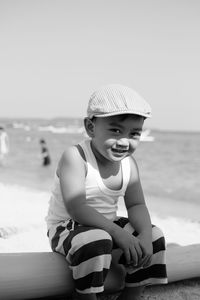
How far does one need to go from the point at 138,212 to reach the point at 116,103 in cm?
65

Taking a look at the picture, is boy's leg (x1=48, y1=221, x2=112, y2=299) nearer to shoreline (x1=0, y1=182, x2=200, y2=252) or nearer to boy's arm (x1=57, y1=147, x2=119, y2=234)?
boy's arm (x1=57, y1=147, x2=119, y2=234)

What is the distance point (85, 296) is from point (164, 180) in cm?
1161

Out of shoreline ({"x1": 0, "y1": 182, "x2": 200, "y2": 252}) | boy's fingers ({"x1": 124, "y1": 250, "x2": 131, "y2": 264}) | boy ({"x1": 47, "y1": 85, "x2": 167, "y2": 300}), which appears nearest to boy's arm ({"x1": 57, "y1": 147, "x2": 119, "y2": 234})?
boy ({"x1": 47, "y1": 85, "x2": 167, "y2": 300})

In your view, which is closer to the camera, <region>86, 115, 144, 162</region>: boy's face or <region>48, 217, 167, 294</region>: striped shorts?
<region>48, 217, 167, 294</region>: striped shorts

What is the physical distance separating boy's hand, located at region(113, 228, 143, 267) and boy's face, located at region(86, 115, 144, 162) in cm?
39

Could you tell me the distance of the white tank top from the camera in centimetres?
238

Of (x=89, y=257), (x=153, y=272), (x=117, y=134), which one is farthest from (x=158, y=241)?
(x=117, y=134)

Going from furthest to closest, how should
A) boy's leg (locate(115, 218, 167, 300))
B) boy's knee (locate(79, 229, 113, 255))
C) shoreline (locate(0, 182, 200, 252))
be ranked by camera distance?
shoreline (locate(0, 182, 200, 252)) → boy's leg (locate(115, 218, 167, 300)) → boy's knee (locate(79, 229, 113, 255))

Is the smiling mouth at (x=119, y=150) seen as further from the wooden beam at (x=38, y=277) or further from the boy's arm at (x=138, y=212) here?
the wooden beam at (x=38, y=277)

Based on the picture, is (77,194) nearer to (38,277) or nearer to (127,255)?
(127,255)

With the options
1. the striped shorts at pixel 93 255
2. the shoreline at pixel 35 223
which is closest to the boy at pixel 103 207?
the striped shorts at pixel 93 255

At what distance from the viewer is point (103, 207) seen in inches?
95.6

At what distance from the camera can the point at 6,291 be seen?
7.77 feet

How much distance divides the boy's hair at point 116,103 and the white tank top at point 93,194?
260 mm
